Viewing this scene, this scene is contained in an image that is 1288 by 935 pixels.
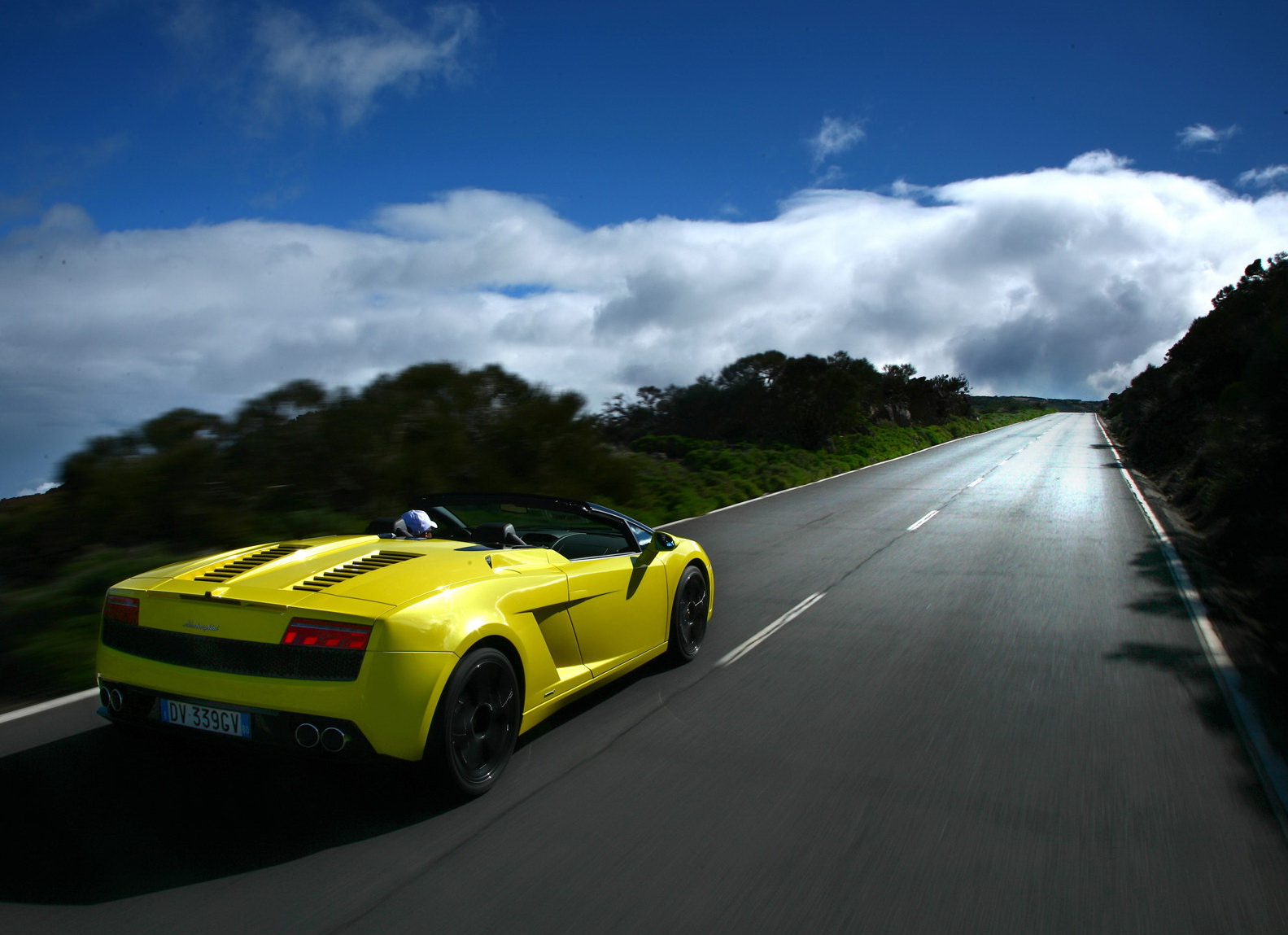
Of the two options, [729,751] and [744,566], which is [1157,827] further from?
[744,566]

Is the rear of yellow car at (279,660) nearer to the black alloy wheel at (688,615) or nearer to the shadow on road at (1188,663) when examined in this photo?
the black alloy wheel at (688,615)

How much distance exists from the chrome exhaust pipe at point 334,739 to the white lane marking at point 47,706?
2.88m

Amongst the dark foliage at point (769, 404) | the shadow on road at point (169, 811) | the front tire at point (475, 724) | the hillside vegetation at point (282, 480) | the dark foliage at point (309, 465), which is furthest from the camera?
the dark foliage at point (769, 404)

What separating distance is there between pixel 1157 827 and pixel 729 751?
1.89 metres

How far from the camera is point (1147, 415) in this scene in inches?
1321

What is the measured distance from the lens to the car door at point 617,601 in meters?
4.70

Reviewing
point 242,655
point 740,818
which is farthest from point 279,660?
point 740,818

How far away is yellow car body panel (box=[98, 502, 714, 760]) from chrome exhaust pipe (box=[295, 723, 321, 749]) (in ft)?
0.15

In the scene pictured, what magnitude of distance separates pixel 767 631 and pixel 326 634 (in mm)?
4417

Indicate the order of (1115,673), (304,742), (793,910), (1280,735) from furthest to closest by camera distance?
(1115,673) → (1280,735) → (304,742) → (793,910)

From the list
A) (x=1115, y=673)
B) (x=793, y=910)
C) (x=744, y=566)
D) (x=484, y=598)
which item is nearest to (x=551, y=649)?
(x=484, y=598)

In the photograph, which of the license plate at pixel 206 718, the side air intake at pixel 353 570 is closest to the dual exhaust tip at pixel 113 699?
the license plate at pixel 206 718

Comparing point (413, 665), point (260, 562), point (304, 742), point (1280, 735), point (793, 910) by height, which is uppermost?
point (260, 562)

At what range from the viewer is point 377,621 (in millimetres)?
3375
